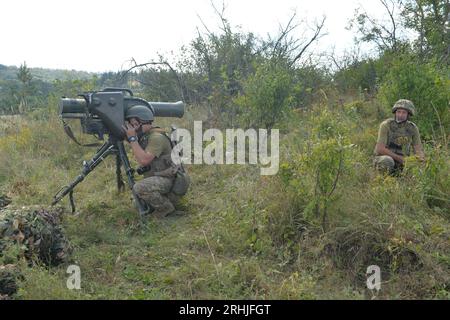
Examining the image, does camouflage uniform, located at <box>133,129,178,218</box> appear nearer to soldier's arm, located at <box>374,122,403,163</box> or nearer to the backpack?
the backpack

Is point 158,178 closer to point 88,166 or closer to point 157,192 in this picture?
point 157,192

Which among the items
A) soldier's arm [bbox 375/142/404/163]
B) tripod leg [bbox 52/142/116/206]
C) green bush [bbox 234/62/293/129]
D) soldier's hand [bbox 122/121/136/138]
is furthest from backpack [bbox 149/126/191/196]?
green bush [bbox 234/62/293/129]

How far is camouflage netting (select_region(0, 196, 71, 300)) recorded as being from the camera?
2969mm

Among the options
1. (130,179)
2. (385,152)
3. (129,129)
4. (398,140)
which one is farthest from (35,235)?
(398,140)

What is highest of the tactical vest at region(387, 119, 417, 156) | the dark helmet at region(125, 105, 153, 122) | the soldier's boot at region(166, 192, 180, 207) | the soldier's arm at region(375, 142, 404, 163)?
the dark helmet at region(125, 105, 153, 122)

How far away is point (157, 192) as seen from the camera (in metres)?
4.32

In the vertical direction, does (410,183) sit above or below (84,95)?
below

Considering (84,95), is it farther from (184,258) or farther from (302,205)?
(302,205)

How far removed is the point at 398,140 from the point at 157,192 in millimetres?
2515

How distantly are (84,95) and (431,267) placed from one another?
3.07 m

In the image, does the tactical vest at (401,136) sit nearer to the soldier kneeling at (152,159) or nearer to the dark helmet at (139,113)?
the soldier kneeling at (152,159)

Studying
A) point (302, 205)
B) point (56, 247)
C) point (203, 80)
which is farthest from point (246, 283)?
point (203, 80)

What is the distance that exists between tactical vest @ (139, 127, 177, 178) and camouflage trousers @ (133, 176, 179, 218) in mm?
60
